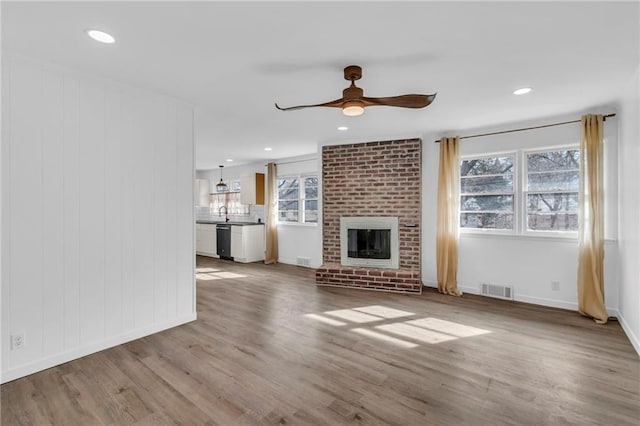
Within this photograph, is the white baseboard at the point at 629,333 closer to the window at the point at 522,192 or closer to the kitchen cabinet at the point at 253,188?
the window at the point at 522,192

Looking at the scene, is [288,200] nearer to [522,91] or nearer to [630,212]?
[522,91]

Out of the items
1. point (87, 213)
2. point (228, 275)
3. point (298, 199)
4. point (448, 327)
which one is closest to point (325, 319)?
point (448, 327)

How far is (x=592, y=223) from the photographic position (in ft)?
11.9

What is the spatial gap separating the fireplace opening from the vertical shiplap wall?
2777 mm

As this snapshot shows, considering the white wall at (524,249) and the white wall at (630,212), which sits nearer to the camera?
the white wall at (630,212)

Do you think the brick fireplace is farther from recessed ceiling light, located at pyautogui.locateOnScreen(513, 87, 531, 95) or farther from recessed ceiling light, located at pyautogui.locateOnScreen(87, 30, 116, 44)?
recessed ceiling light, located at pyautogui.locateOnScreen(87, 30, 116, 44)

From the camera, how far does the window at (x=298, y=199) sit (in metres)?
7.00

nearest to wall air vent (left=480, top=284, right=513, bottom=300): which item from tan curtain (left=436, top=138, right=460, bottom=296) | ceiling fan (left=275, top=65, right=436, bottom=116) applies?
tan curtain (left=436, top=138, right=460, bottom=296)

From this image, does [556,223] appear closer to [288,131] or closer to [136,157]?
[288,131]

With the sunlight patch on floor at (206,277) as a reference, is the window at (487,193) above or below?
above

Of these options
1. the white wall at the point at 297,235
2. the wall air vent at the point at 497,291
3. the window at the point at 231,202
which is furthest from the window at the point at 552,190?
the window at the point at 231,202

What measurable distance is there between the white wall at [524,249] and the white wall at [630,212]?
178mm

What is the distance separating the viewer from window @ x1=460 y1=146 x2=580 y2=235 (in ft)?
13.4

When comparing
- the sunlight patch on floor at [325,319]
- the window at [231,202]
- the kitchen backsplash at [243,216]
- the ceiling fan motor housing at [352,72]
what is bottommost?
the sunlight patch on floor at [325,319]
